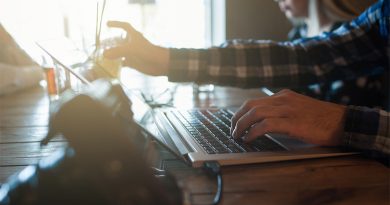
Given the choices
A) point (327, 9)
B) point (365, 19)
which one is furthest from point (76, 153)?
point (327, 9)

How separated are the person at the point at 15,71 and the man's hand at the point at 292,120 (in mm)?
825

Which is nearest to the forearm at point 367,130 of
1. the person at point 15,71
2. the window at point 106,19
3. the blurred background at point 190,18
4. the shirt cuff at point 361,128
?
the shirt cuff at point 361,128

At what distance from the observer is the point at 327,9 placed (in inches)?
59.0

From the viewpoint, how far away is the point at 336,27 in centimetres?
146

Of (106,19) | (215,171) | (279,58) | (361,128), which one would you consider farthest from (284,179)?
(279,58)

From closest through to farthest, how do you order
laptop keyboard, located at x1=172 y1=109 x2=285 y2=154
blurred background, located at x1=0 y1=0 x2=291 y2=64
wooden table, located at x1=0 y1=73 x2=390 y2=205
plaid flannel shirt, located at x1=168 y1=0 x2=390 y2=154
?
wooden table, located at x1=0 y1=73 x2=390 y2=205 < laptop keyboard, located at x1=172 y1=109 x2=285 y2=154 < plaid flannel shirt, located at x1=168 y1=0 x2=390 y2=154 < blurred background, located at x1=0 y1=0 x2=291 y2=64

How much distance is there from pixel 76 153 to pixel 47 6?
1537mm

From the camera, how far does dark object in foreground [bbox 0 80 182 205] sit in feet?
1.06

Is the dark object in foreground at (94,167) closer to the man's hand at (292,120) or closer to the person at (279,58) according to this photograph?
the man's hand at (292,120)

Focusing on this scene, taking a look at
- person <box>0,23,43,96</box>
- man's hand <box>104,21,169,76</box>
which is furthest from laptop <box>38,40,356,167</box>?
person <box>0,23,43,96</box>

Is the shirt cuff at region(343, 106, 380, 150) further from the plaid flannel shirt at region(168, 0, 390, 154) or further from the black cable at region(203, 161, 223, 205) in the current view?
the plaid flannel shirt at region(168, 0, 390, 154)

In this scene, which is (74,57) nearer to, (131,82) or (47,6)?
(131,82)

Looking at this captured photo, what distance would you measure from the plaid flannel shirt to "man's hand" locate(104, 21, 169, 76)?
0.04m

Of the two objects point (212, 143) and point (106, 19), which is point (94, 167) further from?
point (106, 19)
